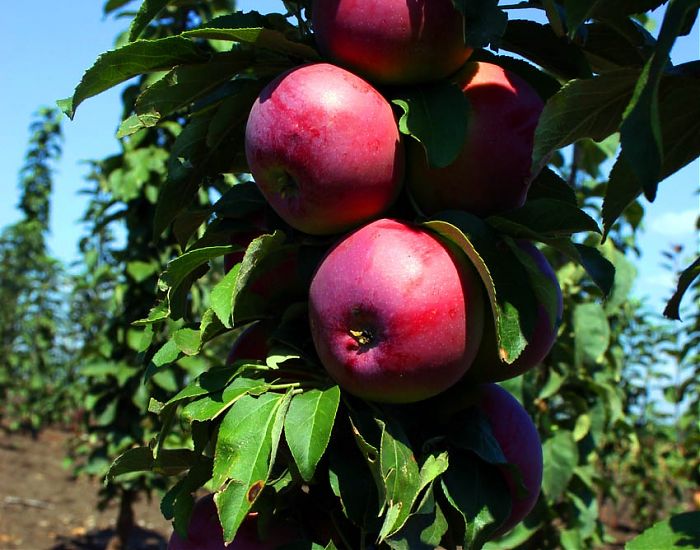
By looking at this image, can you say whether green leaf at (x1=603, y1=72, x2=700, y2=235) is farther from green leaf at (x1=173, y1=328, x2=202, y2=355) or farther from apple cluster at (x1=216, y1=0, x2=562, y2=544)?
green leaf at (x1=173, y1=328, x2=202, y2=355)

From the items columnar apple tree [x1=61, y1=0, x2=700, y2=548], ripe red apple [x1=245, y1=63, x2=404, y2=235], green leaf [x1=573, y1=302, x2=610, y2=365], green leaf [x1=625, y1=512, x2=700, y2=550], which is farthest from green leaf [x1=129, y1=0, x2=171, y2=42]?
green leaf [x1=573, y1=302, x2=610, y2=365]

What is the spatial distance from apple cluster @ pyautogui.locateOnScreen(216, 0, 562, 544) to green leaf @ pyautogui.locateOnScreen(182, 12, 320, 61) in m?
0.03

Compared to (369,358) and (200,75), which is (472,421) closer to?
(369,358)

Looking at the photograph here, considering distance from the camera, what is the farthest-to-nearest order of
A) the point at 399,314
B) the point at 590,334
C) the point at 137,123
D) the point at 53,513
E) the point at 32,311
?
the point at 32,311
the point at 53,513
the point at 590,334
the point at 137,123
the point at 399,314

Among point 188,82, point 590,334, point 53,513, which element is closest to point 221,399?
point 188,82

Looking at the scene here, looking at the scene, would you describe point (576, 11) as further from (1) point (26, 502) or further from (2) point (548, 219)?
(1) point (26, 502)

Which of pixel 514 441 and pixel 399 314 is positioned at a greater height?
pixel 399 314

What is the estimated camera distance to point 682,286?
1.01 metres

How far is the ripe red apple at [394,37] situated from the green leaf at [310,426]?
0.44 m

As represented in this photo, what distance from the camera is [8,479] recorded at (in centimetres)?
834

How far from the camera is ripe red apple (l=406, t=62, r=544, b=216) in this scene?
3.38ft

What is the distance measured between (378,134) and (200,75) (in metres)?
0.31

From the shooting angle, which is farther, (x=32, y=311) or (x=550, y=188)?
(x=32, y=311)

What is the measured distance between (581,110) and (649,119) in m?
0.24
